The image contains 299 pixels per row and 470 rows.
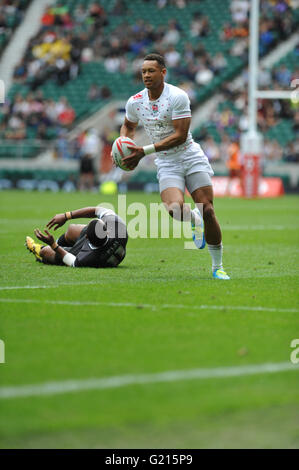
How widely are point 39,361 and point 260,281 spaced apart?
4344mm

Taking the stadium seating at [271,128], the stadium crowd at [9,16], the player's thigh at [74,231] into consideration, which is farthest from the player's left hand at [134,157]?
the stadium crowd at [9,16]

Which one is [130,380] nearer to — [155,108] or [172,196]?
[172,196]

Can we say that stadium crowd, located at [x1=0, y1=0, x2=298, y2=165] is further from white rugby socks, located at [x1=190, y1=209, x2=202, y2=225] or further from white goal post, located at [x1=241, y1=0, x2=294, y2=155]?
white rugby socks, located at [x1=190, y1=209, x2=202, y2=225]

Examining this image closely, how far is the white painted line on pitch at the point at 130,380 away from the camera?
15.1 ft

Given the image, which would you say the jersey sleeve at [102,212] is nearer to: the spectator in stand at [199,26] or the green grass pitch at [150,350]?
the green grass pitch at [150,350]

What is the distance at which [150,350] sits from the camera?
5.52 meters

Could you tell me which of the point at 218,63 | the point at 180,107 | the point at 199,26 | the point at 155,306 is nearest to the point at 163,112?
the point at 180,107

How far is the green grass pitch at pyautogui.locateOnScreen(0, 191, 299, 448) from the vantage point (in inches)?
161

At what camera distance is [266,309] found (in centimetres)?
720

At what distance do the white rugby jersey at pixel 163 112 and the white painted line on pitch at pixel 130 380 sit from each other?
175 inches

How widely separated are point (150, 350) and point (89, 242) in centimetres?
444
